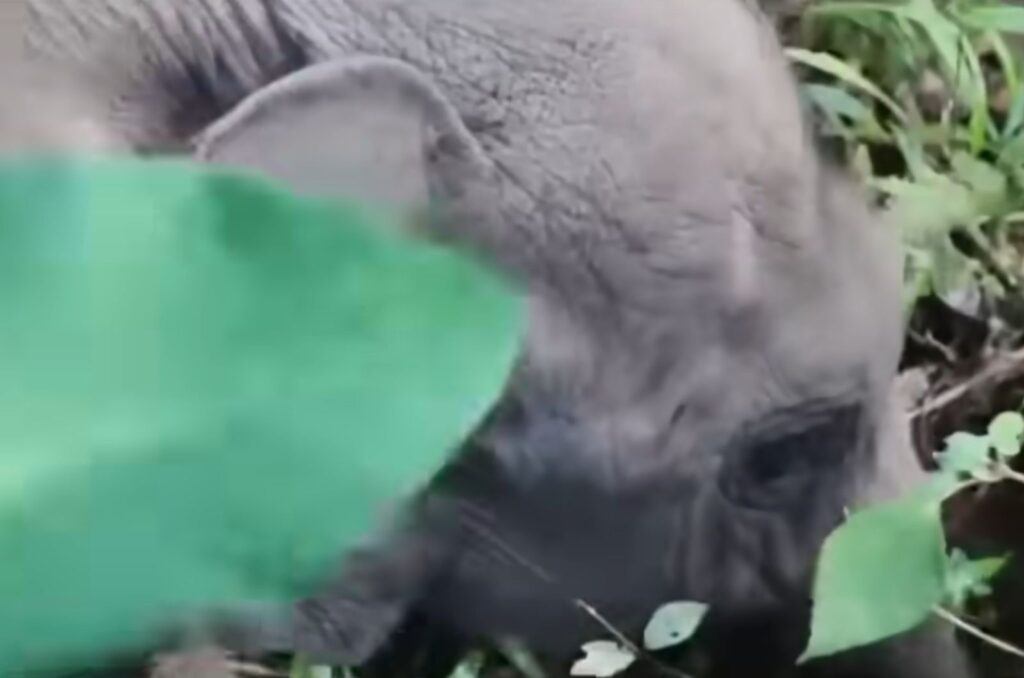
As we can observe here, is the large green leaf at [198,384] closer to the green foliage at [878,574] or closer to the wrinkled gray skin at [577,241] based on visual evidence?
the wrinkled gray skin at [577,241]

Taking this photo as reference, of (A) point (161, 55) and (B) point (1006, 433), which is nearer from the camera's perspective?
(A) point (161, 55)

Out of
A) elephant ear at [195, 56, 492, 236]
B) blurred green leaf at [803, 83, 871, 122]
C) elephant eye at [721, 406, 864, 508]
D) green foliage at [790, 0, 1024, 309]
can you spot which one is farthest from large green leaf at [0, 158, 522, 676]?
green foliage at [790, 0, 1024, 309]

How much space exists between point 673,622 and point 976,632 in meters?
0.15

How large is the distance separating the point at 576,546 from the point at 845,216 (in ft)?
0.52

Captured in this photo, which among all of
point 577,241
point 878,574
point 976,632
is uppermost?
point 577,241

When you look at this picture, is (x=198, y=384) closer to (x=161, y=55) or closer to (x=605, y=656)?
(x=161, y=55)

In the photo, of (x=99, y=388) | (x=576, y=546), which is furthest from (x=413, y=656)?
(x=99, y=388)

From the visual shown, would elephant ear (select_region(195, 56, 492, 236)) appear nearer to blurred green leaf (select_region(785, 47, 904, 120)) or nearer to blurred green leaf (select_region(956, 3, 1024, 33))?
blurred green leaf (select_region(785, 47, 904, 120))

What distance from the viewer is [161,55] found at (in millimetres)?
725

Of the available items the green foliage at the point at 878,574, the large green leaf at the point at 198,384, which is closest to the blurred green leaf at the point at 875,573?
the green foliage at the point at 878,574

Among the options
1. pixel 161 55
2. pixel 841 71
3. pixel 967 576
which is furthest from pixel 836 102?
pixel 161 55

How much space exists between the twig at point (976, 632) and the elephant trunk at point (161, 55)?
0.36m

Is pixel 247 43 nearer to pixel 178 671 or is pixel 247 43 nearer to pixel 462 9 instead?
pixel 462 9

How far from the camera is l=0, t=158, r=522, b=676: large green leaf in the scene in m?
0.67
